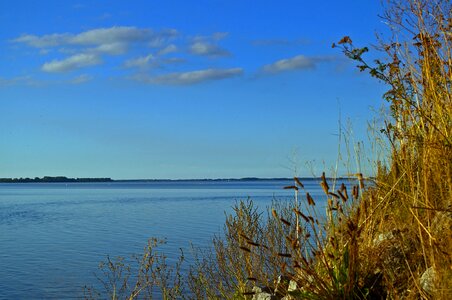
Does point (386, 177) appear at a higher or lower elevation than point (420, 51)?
lower

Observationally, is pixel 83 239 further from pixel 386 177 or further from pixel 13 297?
→ pixel 386 177

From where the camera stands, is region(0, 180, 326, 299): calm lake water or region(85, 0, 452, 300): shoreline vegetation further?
region(0, 180, 326, 299): calm lake water

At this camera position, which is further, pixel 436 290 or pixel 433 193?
pixel 433 193

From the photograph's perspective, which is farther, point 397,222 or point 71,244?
point 71,244

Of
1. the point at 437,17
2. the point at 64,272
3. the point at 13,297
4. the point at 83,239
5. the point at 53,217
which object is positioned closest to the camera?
the point at 437,17

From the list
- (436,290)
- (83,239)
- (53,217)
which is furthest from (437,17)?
(53,217)

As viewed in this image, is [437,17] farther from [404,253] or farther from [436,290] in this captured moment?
[436,290]

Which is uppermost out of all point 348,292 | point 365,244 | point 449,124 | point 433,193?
point 449,124

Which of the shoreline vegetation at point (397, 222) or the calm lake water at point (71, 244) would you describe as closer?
the shoreline vegetation at point (397, 222)

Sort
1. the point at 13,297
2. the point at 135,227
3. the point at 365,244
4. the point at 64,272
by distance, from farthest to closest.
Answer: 1. the point at 135,227
2. the point at 64,272
3. the point at 13,297
4. the point at 365,244

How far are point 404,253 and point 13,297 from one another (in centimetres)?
967

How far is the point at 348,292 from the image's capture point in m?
4.95

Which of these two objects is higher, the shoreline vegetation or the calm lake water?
the shoreline vegetation

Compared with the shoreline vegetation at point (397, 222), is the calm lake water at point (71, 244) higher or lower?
lower
